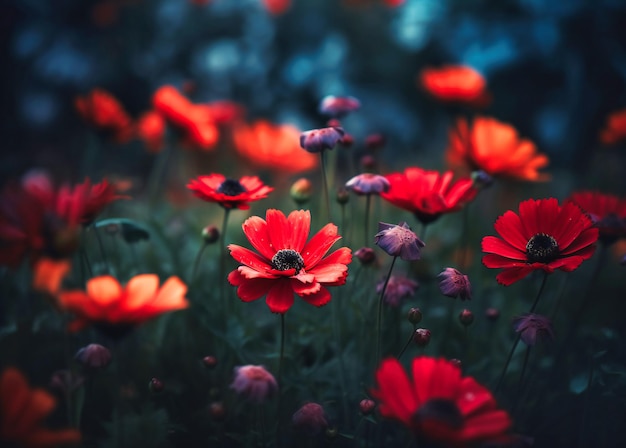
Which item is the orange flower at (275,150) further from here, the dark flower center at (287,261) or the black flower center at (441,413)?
the black flower center at (441,413)

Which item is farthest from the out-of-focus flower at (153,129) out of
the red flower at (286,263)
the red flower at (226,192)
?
the red flower at (286,263)

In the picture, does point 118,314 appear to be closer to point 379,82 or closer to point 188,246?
point 188,246

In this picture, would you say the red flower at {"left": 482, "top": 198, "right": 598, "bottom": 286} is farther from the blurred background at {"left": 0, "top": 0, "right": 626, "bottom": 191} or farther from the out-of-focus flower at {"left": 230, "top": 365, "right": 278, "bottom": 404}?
the blurred background at {"left": 0, "top": 0, "right": 626, "bottom": 191}

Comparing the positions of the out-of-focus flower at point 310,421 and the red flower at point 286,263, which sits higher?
the red flower at point 286,263

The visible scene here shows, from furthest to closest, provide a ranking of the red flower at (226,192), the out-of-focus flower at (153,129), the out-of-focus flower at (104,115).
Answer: the out-of-focus flower at (153,129) < the out-of-focus flower at (104,115) < the red flower at (226,192)

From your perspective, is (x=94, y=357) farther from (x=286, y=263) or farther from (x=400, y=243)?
(x=400, y=243)

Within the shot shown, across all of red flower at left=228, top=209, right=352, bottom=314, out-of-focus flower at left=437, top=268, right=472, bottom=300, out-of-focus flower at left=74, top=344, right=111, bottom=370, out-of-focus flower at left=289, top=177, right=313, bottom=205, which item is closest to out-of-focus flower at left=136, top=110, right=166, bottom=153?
out-of-focus flower at left=289, top=177, right=313, bottom=205

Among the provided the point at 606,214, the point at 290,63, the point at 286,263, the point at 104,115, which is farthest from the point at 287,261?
the point at 290,63

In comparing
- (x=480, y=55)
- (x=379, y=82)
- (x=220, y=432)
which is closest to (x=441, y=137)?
(x=379, y=82)
